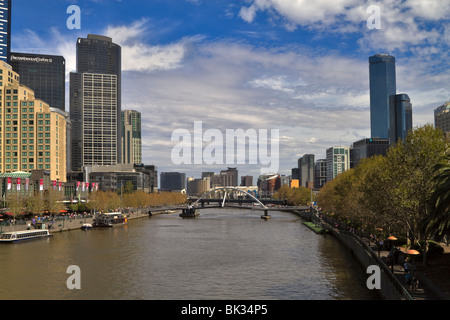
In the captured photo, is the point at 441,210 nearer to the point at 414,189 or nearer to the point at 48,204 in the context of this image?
the point at 414,189

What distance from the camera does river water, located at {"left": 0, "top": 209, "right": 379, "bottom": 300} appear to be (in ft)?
132

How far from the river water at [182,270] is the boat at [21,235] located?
99.4 inches

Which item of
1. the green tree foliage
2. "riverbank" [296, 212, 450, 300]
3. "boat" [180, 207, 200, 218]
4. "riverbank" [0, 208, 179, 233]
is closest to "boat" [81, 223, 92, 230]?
"riverbank" [0, 208, 179, 233]

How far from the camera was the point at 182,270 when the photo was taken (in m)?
51.4

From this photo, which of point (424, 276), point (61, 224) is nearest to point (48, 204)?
point (61, 224)

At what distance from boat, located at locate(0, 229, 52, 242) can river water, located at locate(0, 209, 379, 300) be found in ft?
8.28

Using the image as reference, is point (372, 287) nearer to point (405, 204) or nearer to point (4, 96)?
point (405, 204)

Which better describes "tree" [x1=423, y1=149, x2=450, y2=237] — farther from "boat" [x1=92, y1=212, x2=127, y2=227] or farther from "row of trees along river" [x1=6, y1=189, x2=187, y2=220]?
"boat" [x1=92, y1=212, x2=127, y2=227]

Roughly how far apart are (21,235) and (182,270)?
42050mm

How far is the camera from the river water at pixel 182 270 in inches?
1588

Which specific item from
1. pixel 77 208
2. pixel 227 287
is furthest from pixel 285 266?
pixel 77 208

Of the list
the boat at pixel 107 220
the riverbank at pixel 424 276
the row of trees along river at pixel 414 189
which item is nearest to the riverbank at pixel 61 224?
the boat at pixel 107 220

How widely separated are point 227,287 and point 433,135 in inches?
1101

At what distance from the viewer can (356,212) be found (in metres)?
71.4
